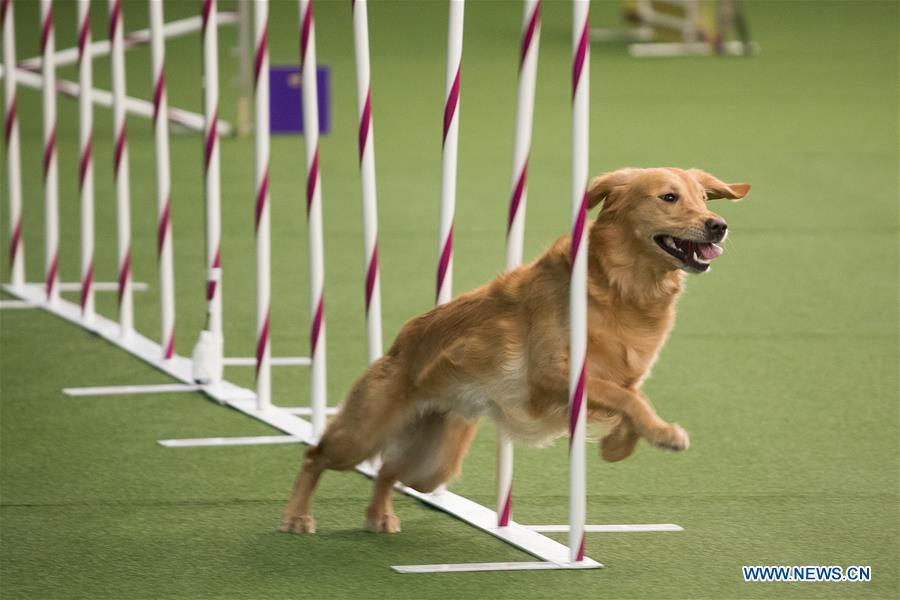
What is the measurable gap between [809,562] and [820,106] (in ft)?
28.5

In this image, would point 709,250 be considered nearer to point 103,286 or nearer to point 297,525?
point 297,525

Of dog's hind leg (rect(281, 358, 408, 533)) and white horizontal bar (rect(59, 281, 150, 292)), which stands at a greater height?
dog's hind leg (rect(281, 358, 408, 533))

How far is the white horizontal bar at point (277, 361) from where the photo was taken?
6289 mm

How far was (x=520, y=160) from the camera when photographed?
4234 mm

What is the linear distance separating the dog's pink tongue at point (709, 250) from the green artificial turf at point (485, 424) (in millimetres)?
859

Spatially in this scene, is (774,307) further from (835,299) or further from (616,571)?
(616,571)

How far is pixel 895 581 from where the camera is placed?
13.3 ft

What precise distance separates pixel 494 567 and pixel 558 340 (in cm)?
66

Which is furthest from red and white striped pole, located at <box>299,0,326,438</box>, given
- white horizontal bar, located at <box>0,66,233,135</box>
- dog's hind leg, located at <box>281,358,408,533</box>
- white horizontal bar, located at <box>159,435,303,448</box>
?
white horizontal bar, located at <box>0,66,233,135</box>

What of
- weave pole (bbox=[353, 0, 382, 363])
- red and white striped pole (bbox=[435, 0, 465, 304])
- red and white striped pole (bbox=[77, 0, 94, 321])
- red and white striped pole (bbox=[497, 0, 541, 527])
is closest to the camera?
red and white striped pole (bbox=[497, 0, 541, 527])

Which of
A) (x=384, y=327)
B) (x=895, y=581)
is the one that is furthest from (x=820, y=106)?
(x=895, y=581)

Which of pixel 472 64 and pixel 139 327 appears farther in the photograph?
pixel 472 64

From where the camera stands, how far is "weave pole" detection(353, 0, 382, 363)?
15.5 feet

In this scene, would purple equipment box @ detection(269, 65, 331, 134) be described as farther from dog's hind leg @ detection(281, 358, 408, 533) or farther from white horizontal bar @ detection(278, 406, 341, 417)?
dog's hind leg @ detection(281, 358, 408, 533)
